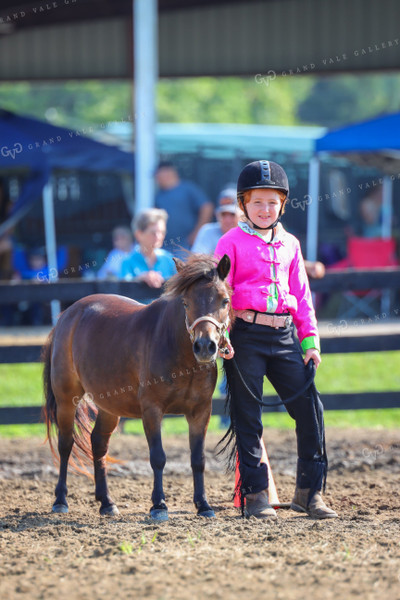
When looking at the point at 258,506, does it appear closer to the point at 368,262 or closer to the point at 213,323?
the point at 213,323

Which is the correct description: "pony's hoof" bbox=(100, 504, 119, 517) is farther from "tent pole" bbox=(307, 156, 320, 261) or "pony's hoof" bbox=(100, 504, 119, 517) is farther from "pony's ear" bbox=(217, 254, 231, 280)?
"tent pole" bbox=(307, 156, 320, 261)

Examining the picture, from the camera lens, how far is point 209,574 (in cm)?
341

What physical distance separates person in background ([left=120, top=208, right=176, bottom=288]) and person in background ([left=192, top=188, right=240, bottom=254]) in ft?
1.26

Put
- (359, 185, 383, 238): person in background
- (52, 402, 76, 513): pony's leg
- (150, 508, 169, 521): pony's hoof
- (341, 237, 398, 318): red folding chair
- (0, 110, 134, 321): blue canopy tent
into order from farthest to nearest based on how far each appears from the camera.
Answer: (359, 185, 383, 238): person in background < (341, 237, 398, 318): red folding chair < (0, 110, 134, 321): blue canopy tent < (52, 402, 76, 513): pony's leg < (150, 508, 169, 521): pony's hoof

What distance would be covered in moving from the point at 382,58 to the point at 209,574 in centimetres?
1128

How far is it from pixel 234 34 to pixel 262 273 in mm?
9691

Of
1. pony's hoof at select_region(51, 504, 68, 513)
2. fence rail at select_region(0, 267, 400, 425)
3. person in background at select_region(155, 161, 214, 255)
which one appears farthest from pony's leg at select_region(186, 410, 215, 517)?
person in background at select_region(155, 161, 214, 255)

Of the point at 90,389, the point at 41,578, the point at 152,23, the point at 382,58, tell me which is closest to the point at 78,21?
the point at 152,23

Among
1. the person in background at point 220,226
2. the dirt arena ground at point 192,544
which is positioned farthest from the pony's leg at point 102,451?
the person in background at point 220,226

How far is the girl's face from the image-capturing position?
14.9ft

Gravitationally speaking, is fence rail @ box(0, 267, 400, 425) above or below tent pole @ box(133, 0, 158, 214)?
below

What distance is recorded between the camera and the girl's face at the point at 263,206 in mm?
4551

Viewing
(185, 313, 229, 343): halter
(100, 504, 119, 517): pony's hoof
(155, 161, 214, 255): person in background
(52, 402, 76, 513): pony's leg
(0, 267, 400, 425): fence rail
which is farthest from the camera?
(155, 161, 214, 255): person in background

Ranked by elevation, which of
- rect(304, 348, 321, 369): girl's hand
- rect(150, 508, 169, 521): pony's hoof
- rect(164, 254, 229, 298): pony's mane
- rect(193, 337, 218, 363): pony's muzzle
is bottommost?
rect(150, 508, 169, 521): pony's hoof
